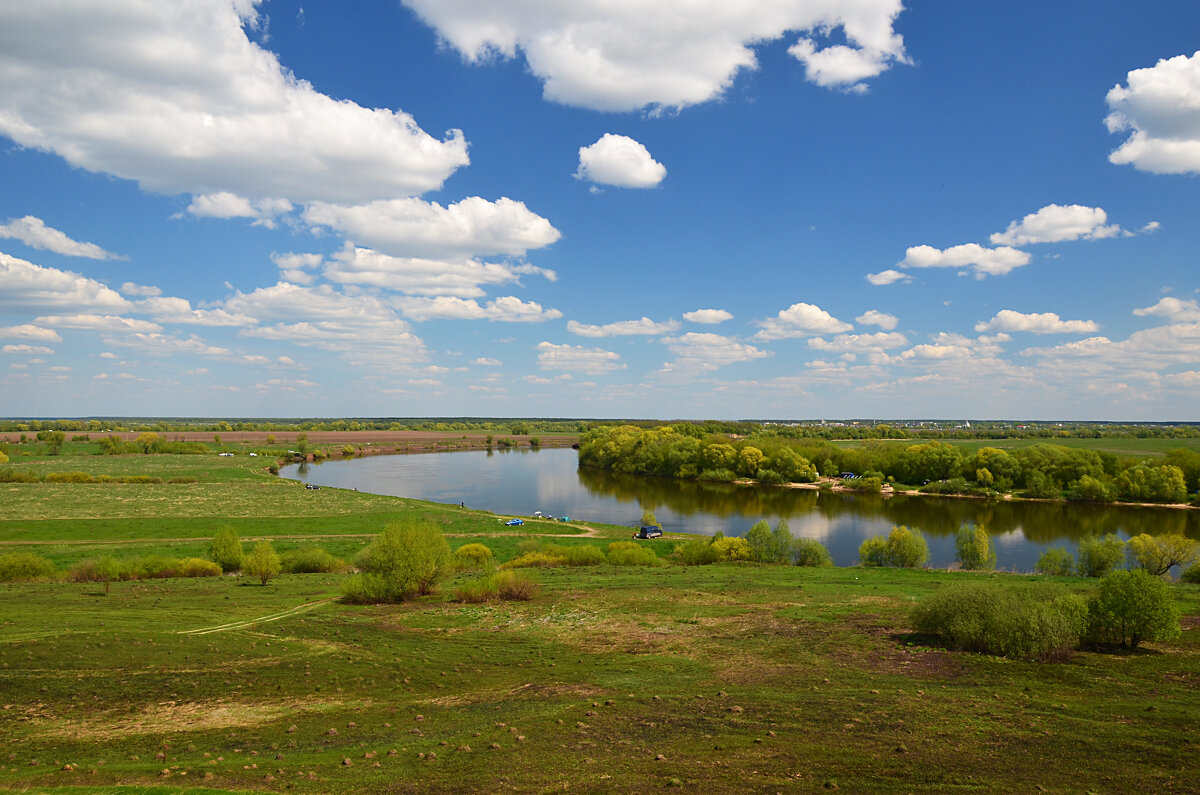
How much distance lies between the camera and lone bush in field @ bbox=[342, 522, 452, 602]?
2719 cm

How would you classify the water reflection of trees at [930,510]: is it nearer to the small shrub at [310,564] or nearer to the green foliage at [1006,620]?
the small shrub at [310,564]

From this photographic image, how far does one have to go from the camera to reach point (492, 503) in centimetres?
8000

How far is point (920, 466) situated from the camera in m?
103

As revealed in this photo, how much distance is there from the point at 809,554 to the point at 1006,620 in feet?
74.1

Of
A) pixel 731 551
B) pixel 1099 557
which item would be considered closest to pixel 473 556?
pixel 731 551

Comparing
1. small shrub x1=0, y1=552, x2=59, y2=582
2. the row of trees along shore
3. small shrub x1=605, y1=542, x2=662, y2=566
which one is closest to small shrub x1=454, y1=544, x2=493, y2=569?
small shrub x1=605, y1=542, x2=662, y2=566

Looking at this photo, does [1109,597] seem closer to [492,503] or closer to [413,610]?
[413,610]

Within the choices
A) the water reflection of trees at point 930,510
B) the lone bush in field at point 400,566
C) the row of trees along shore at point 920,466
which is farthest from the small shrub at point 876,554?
the row of trees along shore at point 920,466

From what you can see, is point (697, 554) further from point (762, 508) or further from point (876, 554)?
point (762, 508)

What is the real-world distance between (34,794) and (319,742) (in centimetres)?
427

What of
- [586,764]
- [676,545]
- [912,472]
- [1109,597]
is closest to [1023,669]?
[1109,597]

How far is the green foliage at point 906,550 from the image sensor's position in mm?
39250

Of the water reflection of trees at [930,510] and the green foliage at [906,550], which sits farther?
the water reflection of trees at [930,510]

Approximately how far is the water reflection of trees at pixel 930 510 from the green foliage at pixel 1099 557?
22.4 metres
